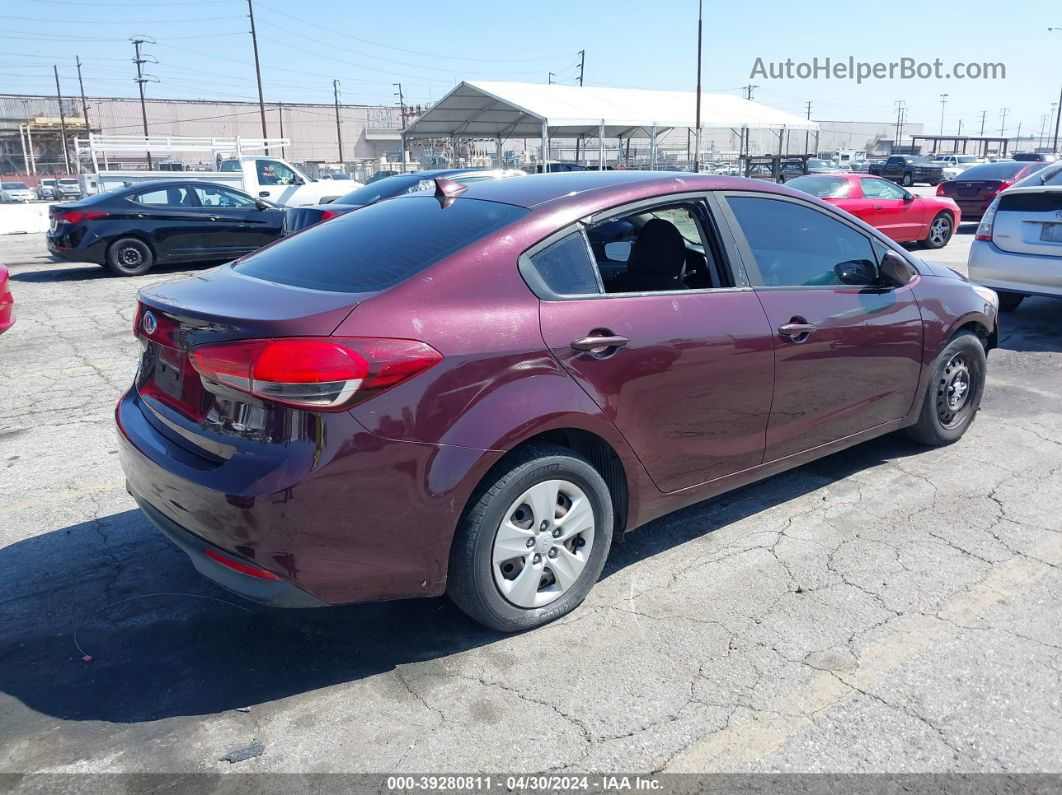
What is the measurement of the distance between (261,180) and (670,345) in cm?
1939

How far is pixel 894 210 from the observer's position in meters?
14.3

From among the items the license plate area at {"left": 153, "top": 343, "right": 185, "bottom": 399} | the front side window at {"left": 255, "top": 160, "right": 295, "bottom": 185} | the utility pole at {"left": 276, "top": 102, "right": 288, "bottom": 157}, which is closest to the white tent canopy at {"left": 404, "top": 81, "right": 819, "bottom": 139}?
the front side window at {"left": 255, "top": 160, "right": 295, "bottom": 185}

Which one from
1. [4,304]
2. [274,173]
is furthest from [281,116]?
[4,304]

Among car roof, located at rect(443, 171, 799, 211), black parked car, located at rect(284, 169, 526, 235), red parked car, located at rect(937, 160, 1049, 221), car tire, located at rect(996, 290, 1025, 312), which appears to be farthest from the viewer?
red parked car, located at rect(937, 160, 1049, 221)

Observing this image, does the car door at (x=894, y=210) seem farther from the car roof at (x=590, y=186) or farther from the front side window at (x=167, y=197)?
the car roof at (x=590, y=186)

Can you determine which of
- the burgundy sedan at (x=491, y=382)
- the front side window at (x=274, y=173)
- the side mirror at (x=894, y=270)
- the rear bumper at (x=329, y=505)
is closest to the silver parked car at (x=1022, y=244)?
the side mirror at (x=894, y=270)

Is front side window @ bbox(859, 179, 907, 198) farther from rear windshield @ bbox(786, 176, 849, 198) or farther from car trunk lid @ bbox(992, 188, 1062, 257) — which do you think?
car trunk lid @ bbox(992, 188, 1062, 257)

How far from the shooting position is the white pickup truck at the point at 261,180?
19156mm

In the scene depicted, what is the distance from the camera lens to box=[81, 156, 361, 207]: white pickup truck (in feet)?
62.8

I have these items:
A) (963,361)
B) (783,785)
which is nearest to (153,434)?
(783,785)

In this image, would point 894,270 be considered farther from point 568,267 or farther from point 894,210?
point 894,210

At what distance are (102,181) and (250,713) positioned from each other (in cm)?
2001

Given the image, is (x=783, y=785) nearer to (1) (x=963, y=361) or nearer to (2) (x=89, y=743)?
A: (2) (x=89, y=743)

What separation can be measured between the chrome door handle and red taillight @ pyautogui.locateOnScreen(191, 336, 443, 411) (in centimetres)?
185
